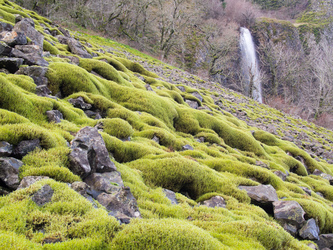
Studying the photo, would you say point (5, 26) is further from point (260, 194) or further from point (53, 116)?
point (260, 194)

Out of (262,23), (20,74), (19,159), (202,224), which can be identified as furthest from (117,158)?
(262,23)

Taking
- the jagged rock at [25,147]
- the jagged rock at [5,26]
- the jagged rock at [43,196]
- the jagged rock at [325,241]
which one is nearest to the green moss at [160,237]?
the jagged rock at [43,196]

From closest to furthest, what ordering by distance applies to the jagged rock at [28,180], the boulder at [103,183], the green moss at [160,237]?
the green moss at [160,237] < the jagged rock at [28,180] < the boulder at [103,183]

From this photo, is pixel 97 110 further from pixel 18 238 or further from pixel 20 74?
pixel 18 238

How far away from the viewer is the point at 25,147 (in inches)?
207

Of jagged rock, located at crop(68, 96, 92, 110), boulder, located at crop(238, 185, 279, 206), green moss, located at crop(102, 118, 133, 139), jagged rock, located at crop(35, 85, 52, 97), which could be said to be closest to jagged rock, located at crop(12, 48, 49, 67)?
jagged rock, located at crop(35, 85, 52, 97)

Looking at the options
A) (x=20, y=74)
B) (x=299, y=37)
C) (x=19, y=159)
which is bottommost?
(x=19, y=159)

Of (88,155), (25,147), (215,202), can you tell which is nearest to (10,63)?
(25,147)

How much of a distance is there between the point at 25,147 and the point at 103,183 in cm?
212

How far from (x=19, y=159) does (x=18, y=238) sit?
2.60 metres

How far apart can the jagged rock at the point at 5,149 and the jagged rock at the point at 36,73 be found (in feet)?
19.3

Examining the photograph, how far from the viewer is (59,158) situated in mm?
5371

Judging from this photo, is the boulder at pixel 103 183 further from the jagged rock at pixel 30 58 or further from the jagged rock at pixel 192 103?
the jagged rock at pixel 192 103

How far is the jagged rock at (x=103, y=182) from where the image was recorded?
17.8 feet
